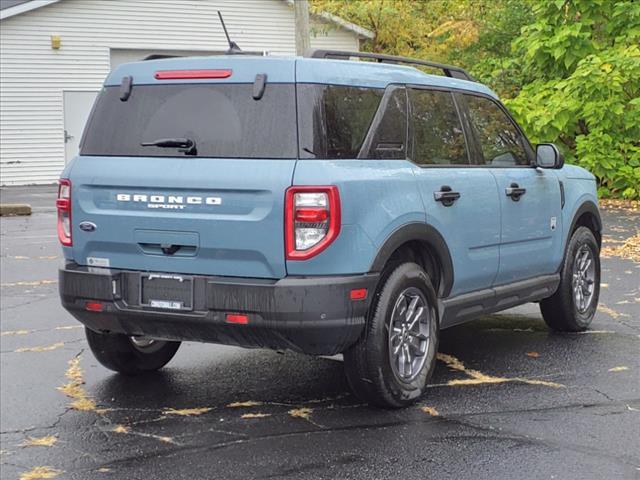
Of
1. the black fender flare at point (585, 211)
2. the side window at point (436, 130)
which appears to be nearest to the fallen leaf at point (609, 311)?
the black fender flare at point (585, 211)

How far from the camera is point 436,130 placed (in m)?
6.24

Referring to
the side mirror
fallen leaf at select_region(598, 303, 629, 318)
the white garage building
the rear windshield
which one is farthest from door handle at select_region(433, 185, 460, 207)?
the white garage building

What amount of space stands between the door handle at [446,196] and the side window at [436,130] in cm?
19

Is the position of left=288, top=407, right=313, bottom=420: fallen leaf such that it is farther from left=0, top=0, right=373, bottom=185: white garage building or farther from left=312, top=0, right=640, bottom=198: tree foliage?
left=0, top=0, right=373, bottom=185: white garage building

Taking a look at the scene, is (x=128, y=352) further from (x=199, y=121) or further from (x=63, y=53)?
(x=63, y=53)

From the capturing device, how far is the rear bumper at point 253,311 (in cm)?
508

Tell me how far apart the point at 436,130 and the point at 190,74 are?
165 centimetres

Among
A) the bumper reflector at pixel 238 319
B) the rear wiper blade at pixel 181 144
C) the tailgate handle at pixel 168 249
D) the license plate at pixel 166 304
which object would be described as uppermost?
the rear wiper blade at pixel 181 144

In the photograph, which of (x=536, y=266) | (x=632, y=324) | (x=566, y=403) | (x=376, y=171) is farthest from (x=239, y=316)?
(x=632, y=324)

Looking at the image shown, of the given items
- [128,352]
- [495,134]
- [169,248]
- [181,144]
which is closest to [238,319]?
[169,248]

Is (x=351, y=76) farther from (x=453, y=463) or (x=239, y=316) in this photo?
(x=453, y=463)

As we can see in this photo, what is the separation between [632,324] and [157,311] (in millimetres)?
4324

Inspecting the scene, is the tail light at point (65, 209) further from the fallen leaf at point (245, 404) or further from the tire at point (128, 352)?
the fallen leaf at point (245, 404)

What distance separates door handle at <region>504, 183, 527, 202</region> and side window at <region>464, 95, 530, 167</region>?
193mm
